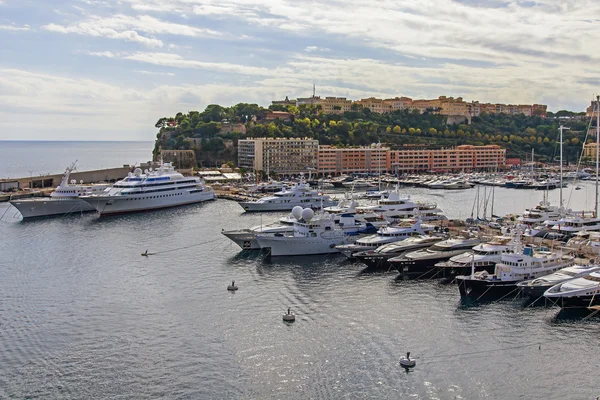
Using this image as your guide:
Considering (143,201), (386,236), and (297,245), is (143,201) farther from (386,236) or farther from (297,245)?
(386,236)

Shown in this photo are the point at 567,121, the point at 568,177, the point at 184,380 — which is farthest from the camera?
the point at 567,121

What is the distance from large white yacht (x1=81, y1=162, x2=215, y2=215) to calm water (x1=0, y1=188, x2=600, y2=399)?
17366 mm

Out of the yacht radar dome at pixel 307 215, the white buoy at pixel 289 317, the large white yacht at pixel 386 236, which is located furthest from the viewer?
the yacht radar dome at pixel 307 215

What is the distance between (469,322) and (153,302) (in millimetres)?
11818

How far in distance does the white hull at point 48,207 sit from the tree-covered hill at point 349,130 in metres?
37.9

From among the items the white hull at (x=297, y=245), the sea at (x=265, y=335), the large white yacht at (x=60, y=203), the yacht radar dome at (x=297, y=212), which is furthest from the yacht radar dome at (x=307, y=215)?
the large white yacht at (x=60, y=203)

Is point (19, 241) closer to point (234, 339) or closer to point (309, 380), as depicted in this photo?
point (234, 339)

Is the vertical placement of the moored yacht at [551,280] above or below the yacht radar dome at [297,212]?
below

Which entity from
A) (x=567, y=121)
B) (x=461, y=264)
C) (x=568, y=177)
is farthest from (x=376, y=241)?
(x=567, y=121)

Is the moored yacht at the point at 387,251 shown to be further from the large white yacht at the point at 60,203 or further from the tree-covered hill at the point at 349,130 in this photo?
the tree-covered hill at the point at 349,130

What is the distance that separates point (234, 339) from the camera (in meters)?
20.8

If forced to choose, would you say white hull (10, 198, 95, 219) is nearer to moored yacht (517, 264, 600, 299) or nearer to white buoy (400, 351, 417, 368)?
moored yacht (517, 264, 600, 299)

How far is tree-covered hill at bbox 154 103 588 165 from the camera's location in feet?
303

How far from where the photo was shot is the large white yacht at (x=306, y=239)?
33.2 m
